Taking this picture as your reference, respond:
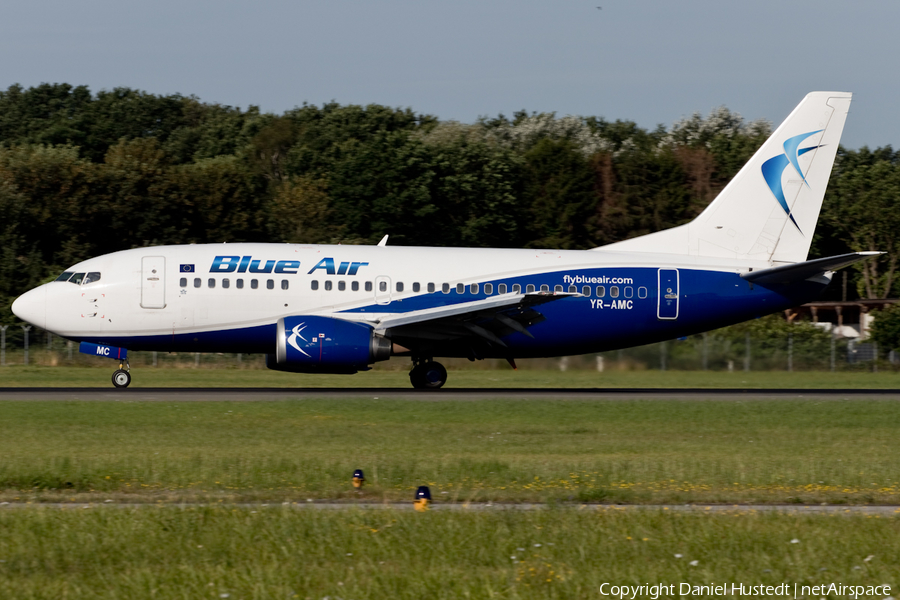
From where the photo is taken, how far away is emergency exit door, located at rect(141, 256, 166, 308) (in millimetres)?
30656

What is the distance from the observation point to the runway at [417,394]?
28.7 m

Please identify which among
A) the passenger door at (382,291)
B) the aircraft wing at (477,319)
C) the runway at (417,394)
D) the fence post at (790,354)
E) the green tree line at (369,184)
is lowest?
the runway at (417,394)

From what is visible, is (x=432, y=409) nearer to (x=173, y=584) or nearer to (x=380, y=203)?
(x=173, y=584)

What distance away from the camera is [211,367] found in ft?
158

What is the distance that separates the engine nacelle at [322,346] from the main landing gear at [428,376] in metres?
3.09

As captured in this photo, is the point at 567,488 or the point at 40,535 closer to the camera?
the point at 40,535

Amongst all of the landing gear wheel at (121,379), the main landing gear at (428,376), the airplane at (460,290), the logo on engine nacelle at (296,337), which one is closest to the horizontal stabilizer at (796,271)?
the airplane at (460,290)

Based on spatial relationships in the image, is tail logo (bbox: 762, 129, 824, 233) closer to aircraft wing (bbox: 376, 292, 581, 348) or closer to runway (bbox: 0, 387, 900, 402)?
runway (bbox: 0, 387, 900, 402)

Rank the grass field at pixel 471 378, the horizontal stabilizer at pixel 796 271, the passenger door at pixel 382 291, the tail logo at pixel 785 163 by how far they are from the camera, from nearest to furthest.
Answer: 1. the horizontal stabilizer at pixel 796 271
2. the passenger door at pixel 382 291
3. the tail logo at pixel 785 163
4. the grass field at pixel 471 378

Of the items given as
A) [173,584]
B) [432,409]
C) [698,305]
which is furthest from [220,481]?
[698,305]

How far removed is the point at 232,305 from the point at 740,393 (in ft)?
51.2

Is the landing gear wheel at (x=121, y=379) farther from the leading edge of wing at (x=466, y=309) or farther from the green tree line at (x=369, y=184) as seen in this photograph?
the green tree line at (x=369, y=184)

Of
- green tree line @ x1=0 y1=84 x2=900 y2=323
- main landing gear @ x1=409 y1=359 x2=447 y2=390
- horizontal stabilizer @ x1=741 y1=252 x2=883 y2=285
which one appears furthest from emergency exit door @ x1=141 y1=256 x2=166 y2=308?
green tree line @ x1=0 y1=84 x2=900 y2=323

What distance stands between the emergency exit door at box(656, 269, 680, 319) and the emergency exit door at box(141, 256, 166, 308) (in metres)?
14.6
